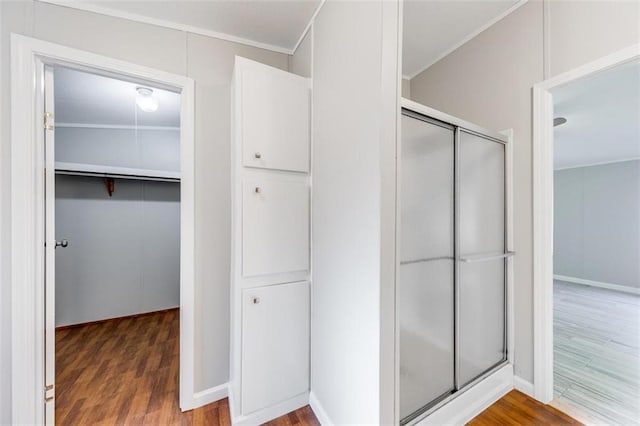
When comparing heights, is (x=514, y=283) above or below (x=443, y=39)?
below

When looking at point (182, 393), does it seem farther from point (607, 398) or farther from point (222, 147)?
point (607, 398)

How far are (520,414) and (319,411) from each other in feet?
3.89

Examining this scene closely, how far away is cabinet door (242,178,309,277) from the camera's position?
4.70 feet

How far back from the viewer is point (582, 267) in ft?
15.8

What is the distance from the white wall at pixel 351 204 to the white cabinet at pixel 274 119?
9 cm

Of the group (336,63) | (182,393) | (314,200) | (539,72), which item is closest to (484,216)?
(539,72)

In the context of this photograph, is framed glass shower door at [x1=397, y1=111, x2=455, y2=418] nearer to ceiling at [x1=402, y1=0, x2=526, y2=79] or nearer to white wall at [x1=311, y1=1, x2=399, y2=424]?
white wall at [x1=311, y1=1, x2=399, y2=424]

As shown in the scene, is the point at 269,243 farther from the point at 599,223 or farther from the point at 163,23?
the point at 599,223

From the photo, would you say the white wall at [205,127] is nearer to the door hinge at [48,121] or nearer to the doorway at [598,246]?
the door hinge at [48,121]

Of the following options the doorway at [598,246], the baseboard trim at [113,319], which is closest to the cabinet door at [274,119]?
the doorway at [598,246]

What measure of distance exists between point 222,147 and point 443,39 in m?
1.87

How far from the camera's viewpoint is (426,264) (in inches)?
54.5

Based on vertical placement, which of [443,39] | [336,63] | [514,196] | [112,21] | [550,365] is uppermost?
[443,39]

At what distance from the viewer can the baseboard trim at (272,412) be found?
142cm
